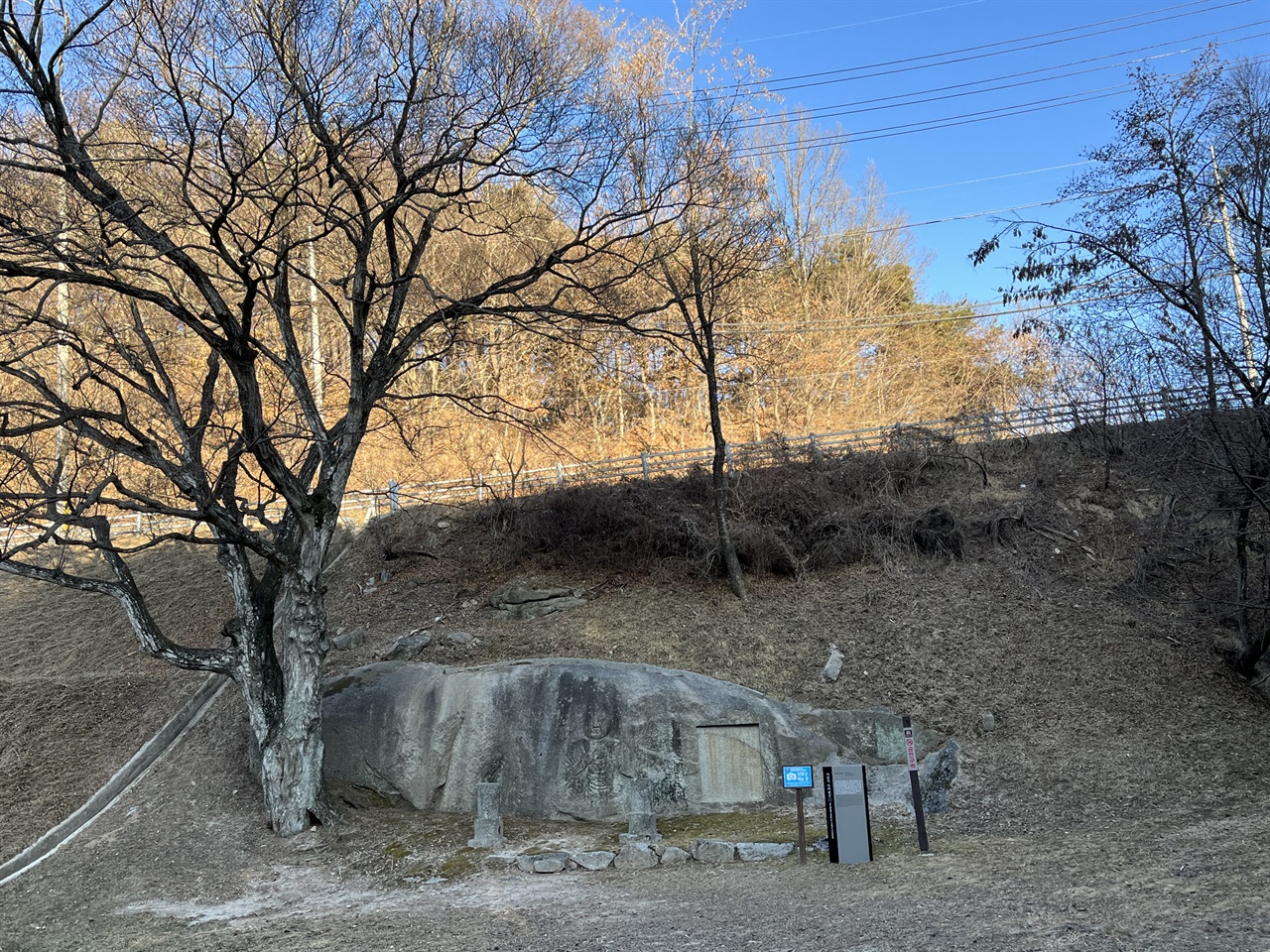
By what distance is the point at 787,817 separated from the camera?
11344 mm

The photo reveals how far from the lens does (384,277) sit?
14.5 metres

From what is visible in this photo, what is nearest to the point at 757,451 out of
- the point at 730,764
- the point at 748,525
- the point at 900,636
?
the point at 748,525

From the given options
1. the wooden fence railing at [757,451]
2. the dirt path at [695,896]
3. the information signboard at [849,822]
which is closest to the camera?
the dirt path at [695,896]

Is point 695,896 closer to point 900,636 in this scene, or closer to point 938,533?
point 900,636

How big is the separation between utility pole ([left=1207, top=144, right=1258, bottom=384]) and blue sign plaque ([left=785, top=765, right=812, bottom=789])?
7.75m

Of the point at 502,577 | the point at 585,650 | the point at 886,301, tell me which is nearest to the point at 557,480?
the point at 502,577

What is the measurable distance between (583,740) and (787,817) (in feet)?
9.46

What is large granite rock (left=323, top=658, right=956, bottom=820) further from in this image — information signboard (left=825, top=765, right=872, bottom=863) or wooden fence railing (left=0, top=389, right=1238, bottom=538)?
wooden fence railing (left=0, top=389, right=1238, bottom=538)

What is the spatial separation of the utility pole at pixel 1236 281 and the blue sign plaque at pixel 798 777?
25.4 ft

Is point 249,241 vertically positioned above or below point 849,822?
above

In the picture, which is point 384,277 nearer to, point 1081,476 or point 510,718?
point 510,718

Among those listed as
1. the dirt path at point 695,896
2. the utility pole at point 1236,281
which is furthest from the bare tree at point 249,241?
the utility pole at point 1236,281

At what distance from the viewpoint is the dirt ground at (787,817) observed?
7199mm

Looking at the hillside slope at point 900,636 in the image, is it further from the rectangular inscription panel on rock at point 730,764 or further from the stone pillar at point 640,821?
the stone pillar at point 640,821
